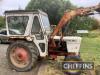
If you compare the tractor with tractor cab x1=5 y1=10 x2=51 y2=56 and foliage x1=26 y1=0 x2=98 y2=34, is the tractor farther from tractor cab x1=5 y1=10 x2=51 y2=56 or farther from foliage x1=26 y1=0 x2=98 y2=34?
foliage x1=26 y1=0 x2=98 y2=34

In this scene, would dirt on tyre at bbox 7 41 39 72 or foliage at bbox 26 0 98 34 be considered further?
foliage at bbox 26 0 98 34

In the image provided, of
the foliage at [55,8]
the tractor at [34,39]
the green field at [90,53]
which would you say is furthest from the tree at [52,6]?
the tractor at [34,39]

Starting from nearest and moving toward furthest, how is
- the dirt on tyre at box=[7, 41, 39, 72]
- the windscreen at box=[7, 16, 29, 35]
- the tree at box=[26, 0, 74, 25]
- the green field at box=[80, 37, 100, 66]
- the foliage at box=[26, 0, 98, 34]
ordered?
the dirt on tyre at box=[7, 41, 39, 72]
the windscreen at box=[7, 16, 29, 35]
the green field at box=[80, 37, 100, 66]
the foliage at box=[26, 0, 98, 34]
the tree at box=[26, 0, 74, 25]

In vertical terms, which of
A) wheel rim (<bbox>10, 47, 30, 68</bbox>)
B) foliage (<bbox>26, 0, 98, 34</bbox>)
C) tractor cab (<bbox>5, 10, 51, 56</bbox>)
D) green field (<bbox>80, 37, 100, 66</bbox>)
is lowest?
foliage (<bbox>26, 0, 98, 34</bbox>)

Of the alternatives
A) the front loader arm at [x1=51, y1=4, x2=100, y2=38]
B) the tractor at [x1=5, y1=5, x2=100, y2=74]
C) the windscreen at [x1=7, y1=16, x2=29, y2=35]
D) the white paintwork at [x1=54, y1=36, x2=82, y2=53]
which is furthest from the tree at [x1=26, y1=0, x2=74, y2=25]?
the white paintwork at [x1=54, y1=36, x2=82, y2=53]

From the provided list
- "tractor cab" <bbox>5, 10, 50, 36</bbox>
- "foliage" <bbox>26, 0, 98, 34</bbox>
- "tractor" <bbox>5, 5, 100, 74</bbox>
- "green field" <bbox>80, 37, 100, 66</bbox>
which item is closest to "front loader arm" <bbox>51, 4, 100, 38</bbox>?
"tractor" <bbox>5, 5, 100, 74</bbox>

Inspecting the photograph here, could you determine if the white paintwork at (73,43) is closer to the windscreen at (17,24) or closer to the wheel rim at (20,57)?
the wheel rim at (20,57)

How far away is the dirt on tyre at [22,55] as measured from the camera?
16938 mm

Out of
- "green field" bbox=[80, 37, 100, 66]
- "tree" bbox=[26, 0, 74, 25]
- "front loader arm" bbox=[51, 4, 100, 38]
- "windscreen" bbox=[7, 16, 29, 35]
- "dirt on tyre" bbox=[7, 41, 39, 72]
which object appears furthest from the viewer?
"tree" bbox=[26, 0, 74, 25]

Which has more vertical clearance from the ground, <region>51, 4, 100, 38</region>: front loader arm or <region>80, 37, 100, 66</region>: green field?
<region>51, 4, 100, 38</region>: front loader arm

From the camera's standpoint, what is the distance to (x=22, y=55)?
17.3m

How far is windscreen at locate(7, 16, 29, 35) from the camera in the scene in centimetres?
1727

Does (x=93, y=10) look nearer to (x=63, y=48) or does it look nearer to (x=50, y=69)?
(x=63, y=48)

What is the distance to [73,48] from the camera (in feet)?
54.8
